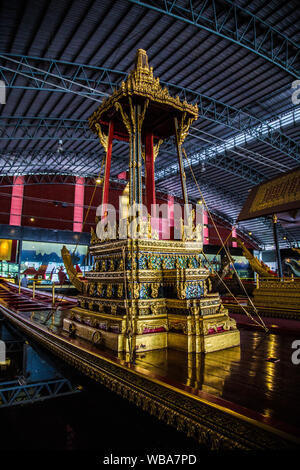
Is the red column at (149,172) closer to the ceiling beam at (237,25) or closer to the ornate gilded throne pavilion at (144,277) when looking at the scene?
the ornate gilded throne pavilion at (144,277)

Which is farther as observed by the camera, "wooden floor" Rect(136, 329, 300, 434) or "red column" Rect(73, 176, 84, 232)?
"red column" Rect(73, 176, 84, 232)

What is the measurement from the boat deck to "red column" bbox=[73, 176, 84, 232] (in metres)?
20.9

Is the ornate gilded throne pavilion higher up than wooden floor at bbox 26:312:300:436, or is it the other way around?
the ornate gilded throne pavilion

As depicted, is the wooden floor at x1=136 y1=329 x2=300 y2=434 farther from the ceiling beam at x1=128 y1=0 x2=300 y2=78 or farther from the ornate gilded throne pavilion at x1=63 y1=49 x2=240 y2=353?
the ceiling beam at x1=128 y1=0 x2=300 y2=78

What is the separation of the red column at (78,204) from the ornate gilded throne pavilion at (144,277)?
768 inches

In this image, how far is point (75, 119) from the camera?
15.2m

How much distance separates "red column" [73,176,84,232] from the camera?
24.0 metres

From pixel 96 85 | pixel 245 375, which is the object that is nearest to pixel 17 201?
pixel 96 85

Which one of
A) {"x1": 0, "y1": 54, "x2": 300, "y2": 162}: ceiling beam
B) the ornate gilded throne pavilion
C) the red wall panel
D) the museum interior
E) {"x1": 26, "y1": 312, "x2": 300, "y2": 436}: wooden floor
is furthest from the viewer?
the red wall panel

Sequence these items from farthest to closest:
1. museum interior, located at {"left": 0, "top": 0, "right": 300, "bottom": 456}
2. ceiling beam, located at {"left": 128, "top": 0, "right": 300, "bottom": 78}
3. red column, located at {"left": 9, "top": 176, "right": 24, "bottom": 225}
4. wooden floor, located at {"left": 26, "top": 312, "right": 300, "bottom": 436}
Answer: red column, located at {"left": 9, "top": 176, "right": 24, "bottom": 225} < ceiling beam, located at {"left": 128, "top": 0, "right": 300, "bottom": 78} < museum interior, located at {"left": 0, "top": 0, "right": 300, "bottom": 456} < wooden floor, located at {"left": 26, "top": 312, "right": 300, "bottom": 436}

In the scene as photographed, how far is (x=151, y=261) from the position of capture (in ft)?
12.7

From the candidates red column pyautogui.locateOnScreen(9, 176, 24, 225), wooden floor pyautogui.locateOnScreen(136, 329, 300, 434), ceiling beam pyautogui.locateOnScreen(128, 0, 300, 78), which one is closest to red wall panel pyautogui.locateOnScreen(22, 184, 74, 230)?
red column pyautogui.locateOnScreen(9, 176, 24, 225)

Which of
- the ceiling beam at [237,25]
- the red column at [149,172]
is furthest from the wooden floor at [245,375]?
the ceiling beam at [237,25]

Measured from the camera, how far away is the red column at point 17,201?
2161 centimetres
